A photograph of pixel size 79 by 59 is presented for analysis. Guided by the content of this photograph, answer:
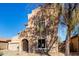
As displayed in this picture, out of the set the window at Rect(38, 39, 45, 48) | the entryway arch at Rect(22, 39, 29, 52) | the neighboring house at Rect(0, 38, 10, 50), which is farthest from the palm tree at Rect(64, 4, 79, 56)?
the neighboring house at Rect(0, 38, 10, 50)

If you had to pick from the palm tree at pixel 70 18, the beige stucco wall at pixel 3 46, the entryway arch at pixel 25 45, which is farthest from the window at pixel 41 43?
the beige stucco wall at pixel 3 46

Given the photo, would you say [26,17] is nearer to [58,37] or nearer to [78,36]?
[58,37]

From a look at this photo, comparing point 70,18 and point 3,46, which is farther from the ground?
point 70,18

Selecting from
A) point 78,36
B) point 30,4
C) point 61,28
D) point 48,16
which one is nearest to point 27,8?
point 30,4

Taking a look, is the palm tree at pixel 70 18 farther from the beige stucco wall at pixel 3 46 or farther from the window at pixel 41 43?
the beige stucco wall at pixel 3 46

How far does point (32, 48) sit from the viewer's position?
3223mm

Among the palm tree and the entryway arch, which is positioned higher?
the palm tree

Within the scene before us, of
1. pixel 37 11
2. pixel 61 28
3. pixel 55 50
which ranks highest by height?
pixel 37 11

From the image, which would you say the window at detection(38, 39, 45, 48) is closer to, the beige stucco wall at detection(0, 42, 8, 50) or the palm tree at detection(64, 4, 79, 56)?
the palm tree at detection(64, 4, 79, 56)

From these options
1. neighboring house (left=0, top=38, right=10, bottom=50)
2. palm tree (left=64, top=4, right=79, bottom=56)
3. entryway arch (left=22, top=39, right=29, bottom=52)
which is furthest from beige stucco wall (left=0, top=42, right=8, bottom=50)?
palm tree (left=64, top=4, right=79, bottom=56)

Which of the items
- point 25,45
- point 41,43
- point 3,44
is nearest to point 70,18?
point 41,43

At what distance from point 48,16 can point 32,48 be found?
485 mm

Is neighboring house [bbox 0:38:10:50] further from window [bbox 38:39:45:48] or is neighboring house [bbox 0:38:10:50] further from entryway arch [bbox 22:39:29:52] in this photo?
window [bbox 38:39:45:48]

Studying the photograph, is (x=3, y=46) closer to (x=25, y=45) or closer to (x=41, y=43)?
(x=25, y=45)
